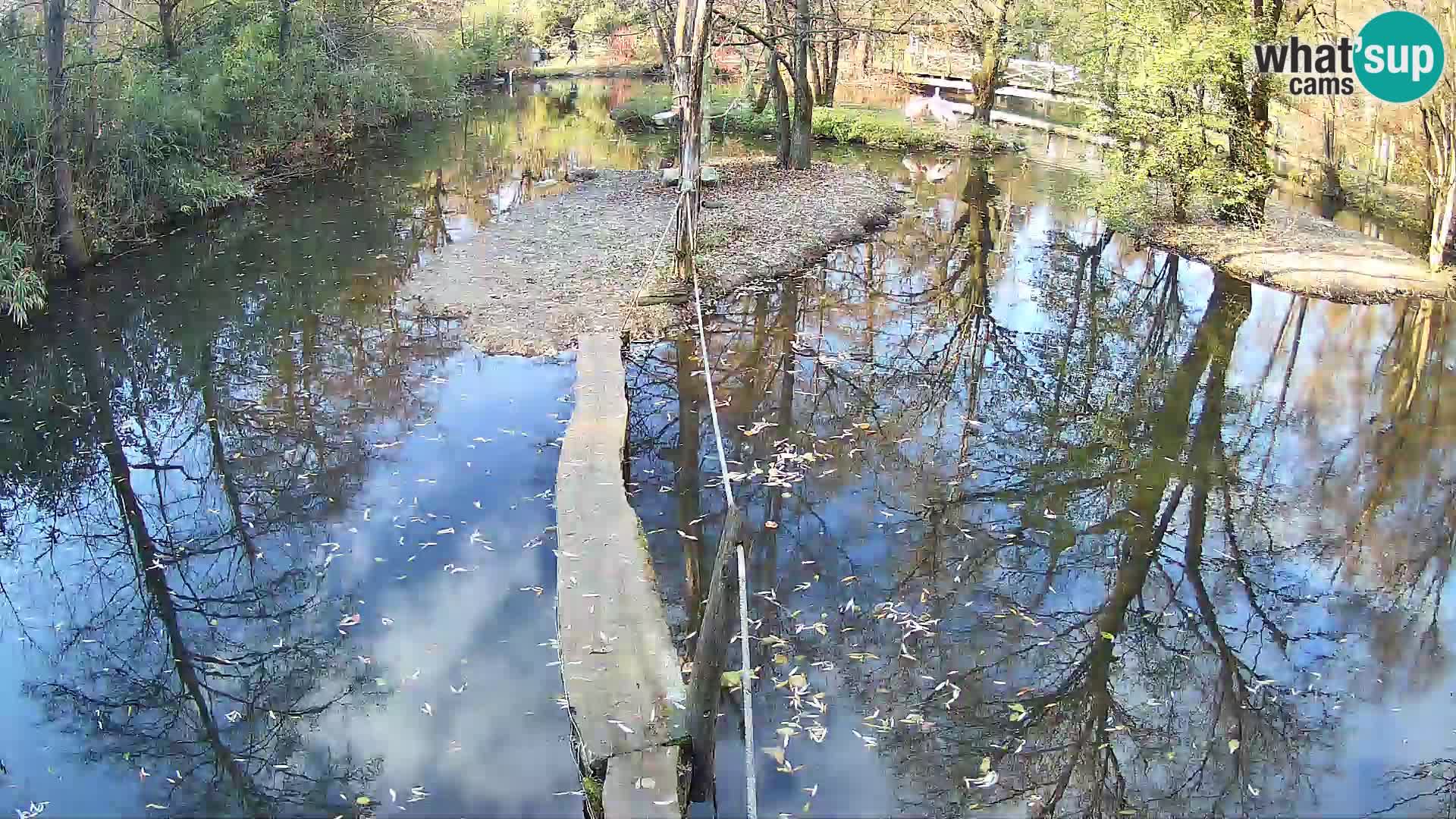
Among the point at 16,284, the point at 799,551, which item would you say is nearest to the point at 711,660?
the point at 799,551

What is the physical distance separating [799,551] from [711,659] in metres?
2.49

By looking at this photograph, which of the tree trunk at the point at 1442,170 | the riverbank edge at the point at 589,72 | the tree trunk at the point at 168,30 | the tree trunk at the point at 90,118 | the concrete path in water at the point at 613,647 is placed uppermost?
the riverbank edge at the point at 589,72

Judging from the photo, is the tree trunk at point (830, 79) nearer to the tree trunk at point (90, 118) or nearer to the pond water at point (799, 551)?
the pond water at point (799, 551)

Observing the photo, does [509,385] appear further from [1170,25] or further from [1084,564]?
[1170,25]

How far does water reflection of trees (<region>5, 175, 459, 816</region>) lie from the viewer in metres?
5.07

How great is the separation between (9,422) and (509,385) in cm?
418

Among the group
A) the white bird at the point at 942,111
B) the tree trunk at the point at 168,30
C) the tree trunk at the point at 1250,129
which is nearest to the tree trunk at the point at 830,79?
the white bird at the point at 942,111

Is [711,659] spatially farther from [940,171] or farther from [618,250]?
[940,171]

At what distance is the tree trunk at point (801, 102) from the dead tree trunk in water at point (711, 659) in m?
15.5

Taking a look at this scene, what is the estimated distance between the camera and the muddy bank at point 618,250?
10.9 m

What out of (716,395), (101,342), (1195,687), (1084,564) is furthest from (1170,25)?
(101,342)

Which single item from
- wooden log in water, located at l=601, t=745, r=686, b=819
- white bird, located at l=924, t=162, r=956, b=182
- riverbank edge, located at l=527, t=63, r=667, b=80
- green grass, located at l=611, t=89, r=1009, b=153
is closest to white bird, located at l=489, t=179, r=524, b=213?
green grass, located at l=611, t=89, r=1009, b=153

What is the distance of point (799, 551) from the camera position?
22.3 feet

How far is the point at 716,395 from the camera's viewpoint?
371 inches
